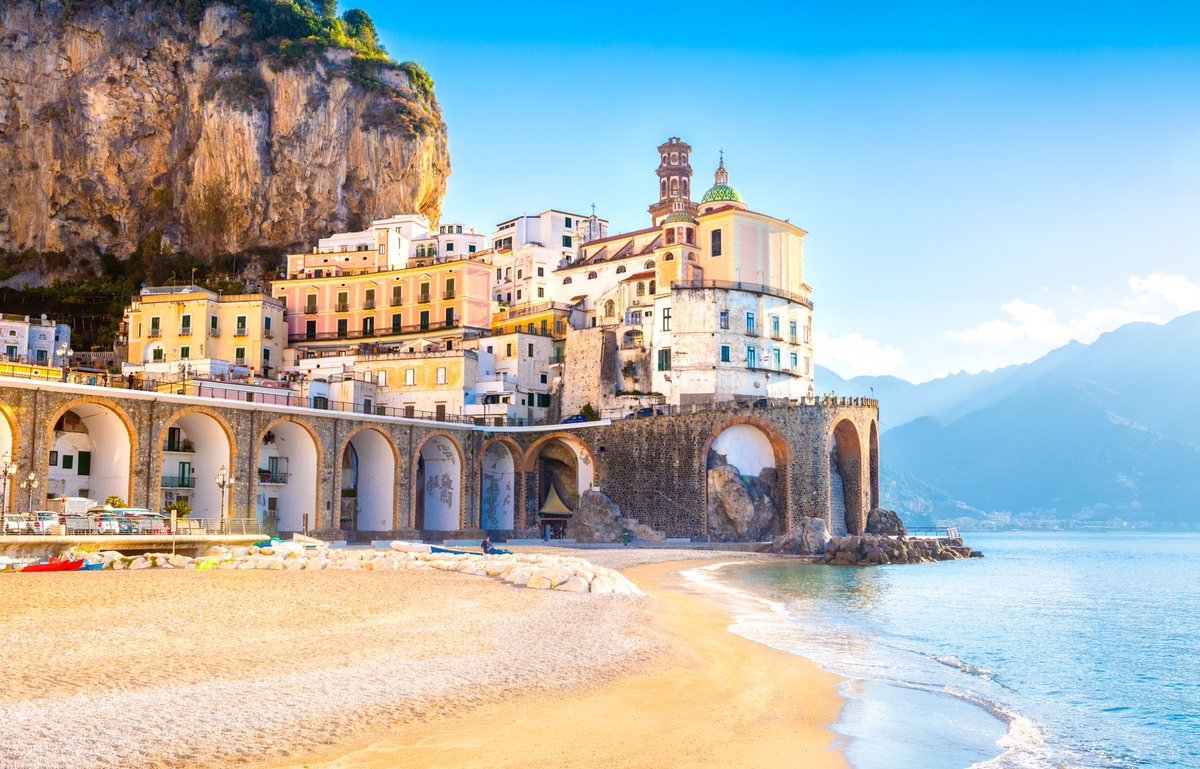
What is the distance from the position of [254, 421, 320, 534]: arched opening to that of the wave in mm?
26997

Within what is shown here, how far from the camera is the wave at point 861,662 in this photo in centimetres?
1411

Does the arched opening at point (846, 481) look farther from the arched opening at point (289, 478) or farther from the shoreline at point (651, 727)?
the shoreline at point (651, 727)

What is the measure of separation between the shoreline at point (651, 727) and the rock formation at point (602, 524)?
138 feet

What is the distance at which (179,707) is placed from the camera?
12281 mm

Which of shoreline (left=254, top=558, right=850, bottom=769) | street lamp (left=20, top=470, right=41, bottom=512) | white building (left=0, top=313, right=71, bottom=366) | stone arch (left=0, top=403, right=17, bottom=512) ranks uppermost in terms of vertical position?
white building (left=0, top=313, right=71, bottom=366)

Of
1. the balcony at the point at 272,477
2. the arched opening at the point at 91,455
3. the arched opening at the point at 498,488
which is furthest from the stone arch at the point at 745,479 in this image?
the arched opening at the point at 91,455

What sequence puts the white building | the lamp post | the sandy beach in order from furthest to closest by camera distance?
the white building → the lamp post → the sandy beach

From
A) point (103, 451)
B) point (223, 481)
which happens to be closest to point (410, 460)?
point (103, 451)

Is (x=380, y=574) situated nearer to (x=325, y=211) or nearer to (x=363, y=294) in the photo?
(x=363, y=294)

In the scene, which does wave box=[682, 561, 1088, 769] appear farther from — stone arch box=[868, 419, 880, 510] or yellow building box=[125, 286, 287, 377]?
yellow building box=[125, 286, 287, 377]

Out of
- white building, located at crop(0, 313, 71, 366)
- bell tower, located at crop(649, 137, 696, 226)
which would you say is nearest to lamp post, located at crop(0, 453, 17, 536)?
white building, located at crop(0, 313, 71, 366)

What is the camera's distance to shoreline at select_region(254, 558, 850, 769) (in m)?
11.5

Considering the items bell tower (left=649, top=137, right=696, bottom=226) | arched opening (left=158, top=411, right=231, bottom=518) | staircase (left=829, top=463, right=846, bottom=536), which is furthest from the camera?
bell tower (left=649, top=137, right=696, bottom=226)

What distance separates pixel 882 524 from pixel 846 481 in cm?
387
